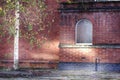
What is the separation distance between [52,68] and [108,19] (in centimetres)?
514

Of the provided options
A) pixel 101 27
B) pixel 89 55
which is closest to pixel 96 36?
pixel 101 27

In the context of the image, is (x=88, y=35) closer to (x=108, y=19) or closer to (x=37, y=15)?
(x=108, y=19)

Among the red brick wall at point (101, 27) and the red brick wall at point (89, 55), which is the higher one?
the red brick wall at point (101, 27)

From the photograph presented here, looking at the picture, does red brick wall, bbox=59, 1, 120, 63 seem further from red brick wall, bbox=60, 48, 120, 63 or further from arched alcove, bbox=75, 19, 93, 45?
arched alcove, bbox=75, 19, 93, 45

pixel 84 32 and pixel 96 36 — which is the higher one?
pixel 84 32

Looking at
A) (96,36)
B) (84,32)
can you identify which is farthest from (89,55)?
(84,32)

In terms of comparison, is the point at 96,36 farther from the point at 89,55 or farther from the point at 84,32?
the point at 89,55

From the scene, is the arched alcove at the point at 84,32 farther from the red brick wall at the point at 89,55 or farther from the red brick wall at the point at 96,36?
the red brick wall at the point at 89,55

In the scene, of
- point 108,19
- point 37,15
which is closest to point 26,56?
point 37,15

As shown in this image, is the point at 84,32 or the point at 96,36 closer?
the point at 96,36

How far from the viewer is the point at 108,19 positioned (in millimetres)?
21047

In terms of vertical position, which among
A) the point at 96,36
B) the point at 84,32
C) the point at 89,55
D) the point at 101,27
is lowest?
the point at 89,55

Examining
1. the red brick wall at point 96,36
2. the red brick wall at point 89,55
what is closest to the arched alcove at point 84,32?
the red brick wall at point 96,36

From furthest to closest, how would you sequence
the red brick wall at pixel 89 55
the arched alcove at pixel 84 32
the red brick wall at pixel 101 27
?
the arched alcove at pixel 84 32 → the red brick wall at pixel 101 27 → the red brick wall at pixel 89 55
